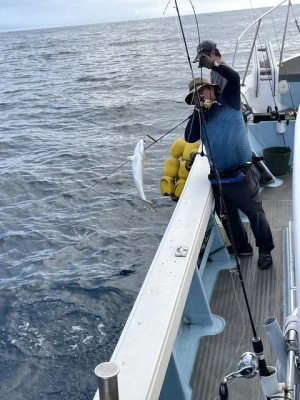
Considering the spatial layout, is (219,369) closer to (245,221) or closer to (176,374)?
(176,374)

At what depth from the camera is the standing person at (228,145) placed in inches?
155

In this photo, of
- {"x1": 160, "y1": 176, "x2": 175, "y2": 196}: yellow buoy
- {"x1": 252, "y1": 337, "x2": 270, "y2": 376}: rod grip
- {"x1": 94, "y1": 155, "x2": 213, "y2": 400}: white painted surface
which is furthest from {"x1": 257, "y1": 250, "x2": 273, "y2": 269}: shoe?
{"x1": 252, "y1": 337, "x2": 270, "y2": 376}: rod grip

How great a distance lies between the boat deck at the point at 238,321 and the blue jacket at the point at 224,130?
92cm

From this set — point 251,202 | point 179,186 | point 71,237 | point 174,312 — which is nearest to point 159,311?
point 174,312

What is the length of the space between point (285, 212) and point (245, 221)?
42cm

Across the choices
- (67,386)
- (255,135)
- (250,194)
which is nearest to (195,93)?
(250,194)

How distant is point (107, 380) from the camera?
1786mm

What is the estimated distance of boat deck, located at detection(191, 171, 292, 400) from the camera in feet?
10.9

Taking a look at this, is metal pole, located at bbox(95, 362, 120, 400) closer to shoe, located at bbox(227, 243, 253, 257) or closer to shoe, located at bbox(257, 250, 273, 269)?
shoe, located at bbox(257, 250, 273, 269)

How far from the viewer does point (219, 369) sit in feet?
11.4

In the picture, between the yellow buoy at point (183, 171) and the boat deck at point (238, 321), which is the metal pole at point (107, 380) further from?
the yellow buoy at point (183, 171)

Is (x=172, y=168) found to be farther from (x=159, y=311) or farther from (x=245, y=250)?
(x=159, y=311)

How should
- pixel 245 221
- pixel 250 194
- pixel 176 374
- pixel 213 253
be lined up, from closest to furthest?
1. pixel 176 374
2. pixel 250 194
3. pixel 213 253
4. pixel 245 221

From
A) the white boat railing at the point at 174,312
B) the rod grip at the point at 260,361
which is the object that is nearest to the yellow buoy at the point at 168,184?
the white boat railing at the point at 174,312
